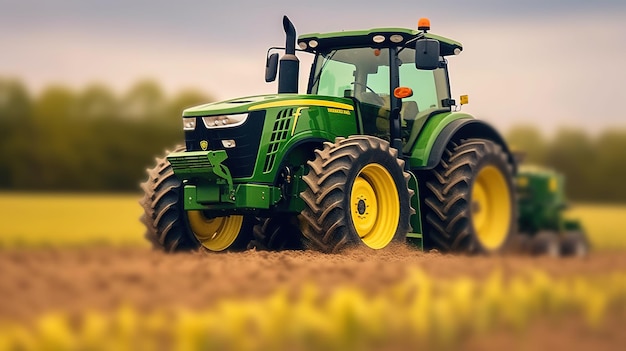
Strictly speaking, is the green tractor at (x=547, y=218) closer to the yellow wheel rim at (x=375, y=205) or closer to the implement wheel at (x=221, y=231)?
the yellow wheel rim at (x=375, y=205)

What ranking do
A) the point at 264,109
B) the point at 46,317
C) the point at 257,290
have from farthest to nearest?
the point at 264,109 → the point at 257,290 → the point at 46,317

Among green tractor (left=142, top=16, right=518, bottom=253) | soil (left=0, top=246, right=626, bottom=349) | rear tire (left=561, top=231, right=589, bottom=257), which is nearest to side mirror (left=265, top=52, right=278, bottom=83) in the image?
green tractor (left=142, top=16, right=518, bottom=253)

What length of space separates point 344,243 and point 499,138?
12.0 ft

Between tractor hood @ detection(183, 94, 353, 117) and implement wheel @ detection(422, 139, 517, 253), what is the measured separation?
1.54 meters

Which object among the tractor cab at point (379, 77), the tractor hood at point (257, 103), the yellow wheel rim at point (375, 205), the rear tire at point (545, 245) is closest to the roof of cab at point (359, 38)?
the tractor cab at point (379, 77)

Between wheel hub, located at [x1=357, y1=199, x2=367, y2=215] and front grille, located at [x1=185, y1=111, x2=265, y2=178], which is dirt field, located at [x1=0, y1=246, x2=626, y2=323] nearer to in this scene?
wheel hub, located at [x1=357, y1=199, x2=367, y2=215]

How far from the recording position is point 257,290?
5.83 metres

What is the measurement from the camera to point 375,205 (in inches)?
376

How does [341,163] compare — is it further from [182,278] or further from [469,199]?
[182,278]

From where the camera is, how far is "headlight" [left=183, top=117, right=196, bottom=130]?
9.52 m

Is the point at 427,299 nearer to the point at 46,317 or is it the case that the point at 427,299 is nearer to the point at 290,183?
the point at 46,317

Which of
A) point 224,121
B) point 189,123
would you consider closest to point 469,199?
point 224,121

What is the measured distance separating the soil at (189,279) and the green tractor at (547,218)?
16.2 feet

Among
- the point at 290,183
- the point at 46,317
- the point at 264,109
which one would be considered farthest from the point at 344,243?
the point at 46,317
